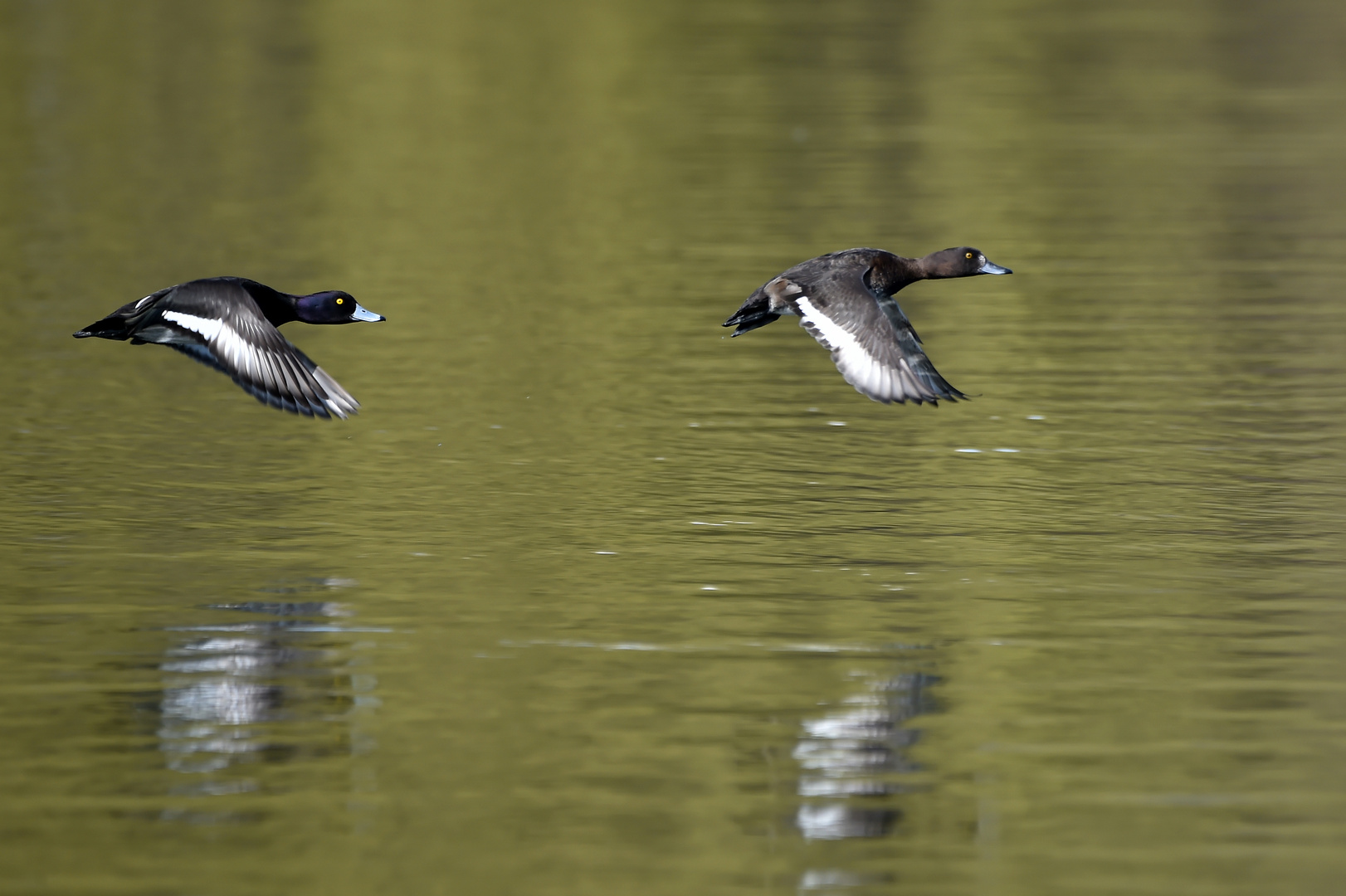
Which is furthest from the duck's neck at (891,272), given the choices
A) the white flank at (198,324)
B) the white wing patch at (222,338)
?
the white flank at (198,324)

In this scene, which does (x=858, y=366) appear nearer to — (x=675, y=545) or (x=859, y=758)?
(x=675, y=545)

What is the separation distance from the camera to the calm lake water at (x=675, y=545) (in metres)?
8.82

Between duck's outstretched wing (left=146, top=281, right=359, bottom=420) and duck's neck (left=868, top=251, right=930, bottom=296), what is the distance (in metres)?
3.82

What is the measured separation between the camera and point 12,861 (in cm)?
840

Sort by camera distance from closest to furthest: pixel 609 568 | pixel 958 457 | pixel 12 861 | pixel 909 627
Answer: pixel 12 861 < pixel 909 627 < pixel 609 568 < pixel 958 457

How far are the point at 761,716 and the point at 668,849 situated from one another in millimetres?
1672

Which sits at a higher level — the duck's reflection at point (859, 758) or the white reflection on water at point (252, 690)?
the white reflection on water at point (252, 690)

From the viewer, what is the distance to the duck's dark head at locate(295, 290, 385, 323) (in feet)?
49.6

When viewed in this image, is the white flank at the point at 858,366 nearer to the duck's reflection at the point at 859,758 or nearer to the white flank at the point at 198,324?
the duck's reflection at the point at 859,758

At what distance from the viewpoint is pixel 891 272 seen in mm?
15570

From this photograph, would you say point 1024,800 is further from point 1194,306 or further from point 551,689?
point 1194,306

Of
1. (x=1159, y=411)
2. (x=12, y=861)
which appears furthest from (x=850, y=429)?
(x=12, y=861)

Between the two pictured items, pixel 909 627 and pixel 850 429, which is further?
pixel 850 429

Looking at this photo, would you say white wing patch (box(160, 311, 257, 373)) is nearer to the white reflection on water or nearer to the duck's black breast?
the duck's black breast
